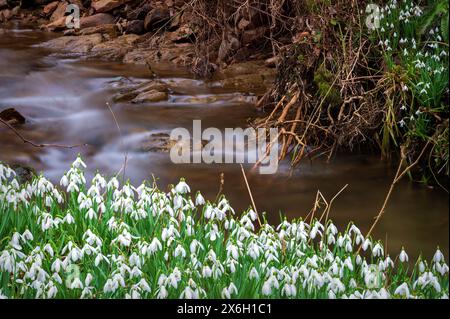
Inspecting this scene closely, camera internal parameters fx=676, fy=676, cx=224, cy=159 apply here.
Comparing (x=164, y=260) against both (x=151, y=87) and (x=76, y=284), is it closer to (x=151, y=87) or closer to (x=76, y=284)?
(x=76, y=284)

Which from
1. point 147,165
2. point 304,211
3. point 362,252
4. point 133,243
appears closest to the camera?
point 133,243

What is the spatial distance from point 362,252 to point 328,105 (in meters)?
1.68

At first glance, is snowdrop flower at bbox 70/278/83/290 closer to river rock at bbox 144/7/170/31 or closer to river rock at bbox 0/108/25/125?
river rock at bbox 0/108/25/125

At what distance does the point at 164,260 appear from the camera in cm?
307

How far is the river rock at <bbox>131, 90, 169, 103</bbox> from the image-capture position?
20.1ft

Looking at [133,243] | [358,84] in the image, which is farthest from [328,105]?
[133,243]

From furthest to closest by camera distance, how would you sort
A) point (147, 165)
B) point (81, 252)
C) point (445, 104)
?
point (147, 165), point (445, 104), point (81, 252)

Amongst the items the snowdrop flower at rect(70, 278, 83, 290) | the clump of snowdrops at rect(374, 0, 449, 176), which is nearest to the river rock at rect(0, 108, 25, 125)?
the clump of snowdrops at rect(374, 0, 449, 176)

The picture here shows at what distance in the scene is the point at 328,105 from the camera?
5.11m

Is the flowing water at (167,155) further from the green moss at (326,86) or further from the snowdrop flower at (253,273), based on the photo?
the snowdrop flower at (253,273)

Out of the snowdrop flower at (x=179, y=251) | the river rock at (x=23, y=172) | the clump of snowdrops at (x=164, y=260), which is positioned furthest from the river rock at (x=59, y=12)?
the snowdrop flower at (x=179, y=251)

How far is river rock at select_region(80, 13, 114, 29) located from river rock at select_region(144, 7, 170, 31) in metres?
0.93

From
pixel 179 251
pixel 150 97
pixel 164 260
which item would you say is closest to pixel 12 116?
pixel 150 97
